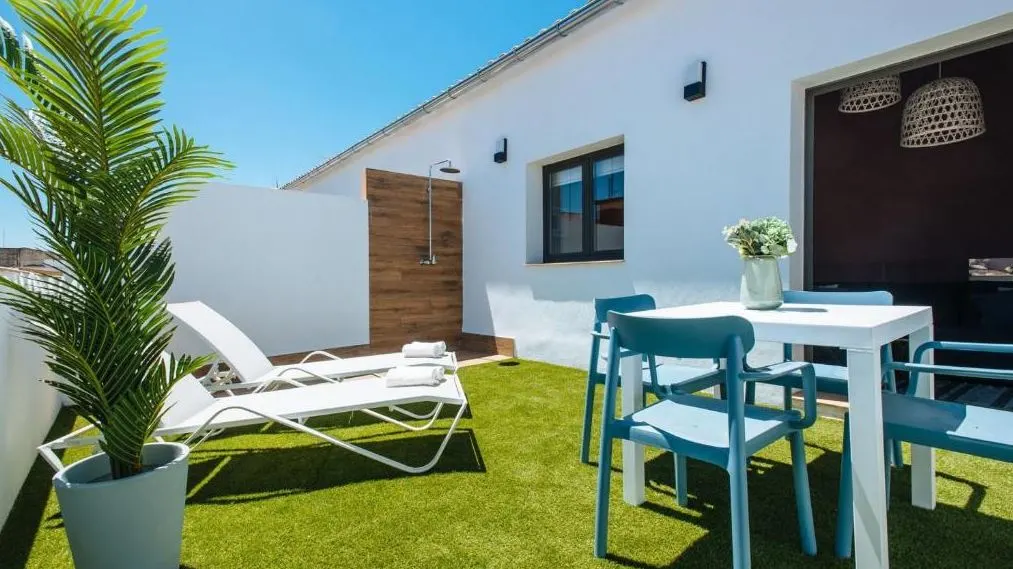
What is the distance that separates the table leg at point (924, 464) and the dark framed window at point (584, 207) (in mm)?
3019

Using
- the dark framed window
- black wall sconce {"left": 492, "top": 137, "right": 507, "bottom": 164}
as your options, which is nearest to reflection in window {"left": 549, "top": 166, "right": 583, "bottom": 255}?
the dark framed window

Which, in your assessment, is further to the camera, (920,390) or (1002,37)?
(1002,37)

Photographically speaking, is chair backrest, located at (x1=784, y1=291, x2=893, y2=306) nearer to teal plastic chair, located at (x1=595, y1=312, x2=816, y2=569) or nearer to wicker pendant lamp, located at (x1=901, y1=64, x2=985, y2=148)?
teal plastic chair, located at (x1=595, y1=312, x2=816, y2=569)

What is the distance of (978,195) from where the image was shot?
5.79 meters

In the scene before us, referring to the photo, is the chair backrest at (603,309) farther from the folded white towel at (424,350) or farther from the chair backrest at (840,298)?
the folded white towel at (424,350)

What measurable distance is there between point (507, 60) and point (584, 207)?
203 centimetres

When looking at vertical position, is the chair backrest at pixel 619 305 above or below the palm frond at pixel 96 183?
below

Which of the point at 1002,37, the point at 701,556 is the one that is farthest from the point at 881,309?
the point at 1002,37

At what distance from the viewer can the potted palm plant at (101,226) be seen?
147 centimetres

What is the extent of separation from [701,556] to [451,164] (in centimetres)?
627

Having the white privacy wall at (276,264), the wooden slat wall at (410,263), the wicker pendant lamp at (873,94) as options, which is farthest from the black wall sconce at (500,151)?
the wicker pendant lamp at (873,94)

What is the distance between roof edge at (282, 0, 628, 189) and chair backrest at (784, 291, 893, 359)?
3.33 m

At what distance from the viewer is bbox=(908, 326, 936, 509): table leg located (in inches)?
81.7

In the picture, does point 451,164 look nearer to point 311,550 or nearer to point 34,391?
point 34,391
